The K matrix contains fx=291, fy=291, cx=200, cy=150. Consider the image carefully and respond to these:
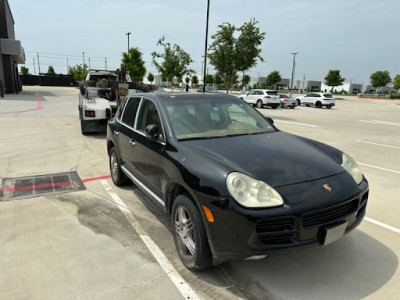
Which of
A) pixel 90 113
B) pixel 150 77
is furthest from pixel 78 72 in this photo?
pixel 90 113

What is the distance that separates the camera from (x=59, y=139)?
891cm

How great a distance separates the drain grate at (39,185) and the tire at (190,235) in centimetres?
281

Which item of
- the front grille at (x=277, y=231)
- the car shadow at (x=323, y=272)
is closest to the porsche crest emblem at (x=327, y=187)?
the front grille at (x=277, y=231)

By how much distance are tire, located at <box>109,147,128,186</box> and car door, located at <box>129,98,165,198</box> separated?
75 centimetres

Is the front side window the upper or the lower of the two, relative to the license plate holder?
upper

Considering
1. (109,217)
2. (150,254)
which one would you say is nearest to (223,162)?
(150,254)

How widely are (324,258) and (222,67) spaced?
18.8 metres

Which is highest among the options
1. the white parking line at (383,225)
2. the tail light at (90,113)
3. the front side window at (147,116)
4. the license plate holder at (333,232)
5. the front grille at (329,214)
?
the front side window at (147,116)

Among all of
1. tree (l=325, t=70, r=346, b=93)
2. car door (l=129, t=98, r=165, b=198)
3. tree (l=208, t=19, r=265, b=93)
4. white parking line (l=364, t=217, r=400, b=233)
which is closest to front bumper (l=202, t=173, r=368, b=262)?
car door (l=129, t=98, r=165, b=198)

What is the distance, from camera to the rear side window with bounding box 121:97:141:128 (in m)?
4.30

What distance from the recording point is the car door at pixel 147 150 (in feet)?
11.0

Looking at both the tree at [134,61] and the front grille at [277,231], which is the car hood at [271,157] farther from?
the tree at [134,61]

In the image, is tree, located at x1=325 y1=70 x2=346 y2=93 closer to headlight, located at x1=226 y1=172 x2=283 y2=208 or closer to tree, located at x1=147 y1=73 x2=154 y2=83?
tree, located at x1=147 y1=73 x2=154 y2=83

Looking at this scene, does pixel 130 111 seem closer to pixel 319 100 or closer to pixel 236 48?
pixel 236 48
